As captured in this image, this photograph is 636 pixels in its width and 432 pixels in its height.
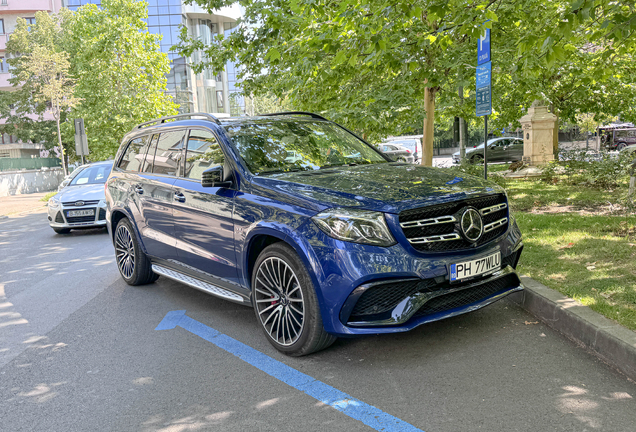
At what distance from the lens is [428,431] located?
3.11 meters

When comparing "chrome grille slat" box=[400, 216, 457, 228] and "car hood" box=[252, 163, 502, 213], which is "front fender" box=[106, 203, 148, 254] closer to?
"car hood" box=[252, 163, 502, 213]

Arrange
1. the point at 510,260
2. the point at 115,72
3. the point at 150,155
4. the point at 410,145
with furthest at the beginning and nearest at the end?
1. the point at 410,145
2. the point at 115,72
3. the point at 150,155
4. the point at 510,260

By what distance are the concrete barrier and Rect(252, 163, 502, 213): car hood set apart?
3291 centimetres

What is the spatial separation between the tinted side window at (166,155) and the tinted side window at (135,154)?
251 mm

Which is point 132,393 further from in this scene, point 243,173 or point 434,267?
point 434,267

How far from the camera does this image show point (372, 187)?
13.9ft

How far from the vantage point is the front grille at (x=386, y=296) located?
385 cm

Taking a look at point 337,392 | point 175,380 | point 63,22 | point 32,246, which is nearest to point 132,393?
point 175,380

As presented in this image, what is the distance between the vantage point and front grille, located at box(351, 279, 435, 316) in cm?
385

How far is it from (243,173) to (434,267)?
1.79m

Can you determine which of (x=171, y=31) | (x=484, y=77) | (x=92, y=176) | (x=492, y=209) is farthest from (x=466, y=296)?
(x=171, y=31)

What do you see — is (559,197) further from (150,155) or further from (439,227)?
(439,227)

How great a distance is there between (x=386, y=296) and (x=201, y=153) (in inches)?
97.8

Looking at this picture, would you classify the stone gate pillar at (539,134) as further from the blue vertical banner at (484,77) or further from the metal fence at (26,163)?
the metal fence at (26,163)
